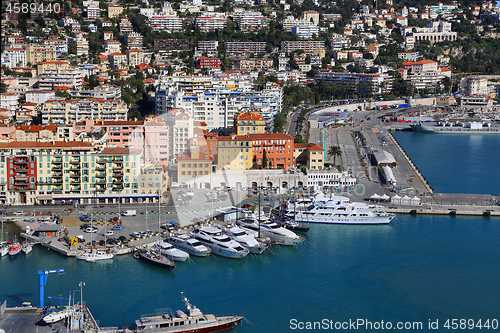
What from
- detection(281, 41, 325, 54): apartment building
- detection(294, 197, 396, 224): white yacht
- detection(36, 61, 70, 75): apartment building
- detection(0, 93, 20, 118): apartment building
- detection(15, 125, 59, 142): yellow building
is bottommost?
detection(294, 197, 396, 224): white yacht

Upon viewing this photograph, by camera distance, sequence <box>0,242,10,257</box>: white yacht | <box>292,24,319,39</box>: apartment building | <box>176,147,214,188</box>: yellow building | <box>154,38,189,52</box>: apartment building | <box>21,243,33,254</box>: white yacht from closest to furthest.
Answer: <box>0,242,10,257</box>: white yacht < <box>21,243,33,254</box>: white yacht < <box>176,147,214,188</box>: yellow building < <box>154,38,189,52</box>: apartment building < <box>292,24,319,39</box>: apartment building

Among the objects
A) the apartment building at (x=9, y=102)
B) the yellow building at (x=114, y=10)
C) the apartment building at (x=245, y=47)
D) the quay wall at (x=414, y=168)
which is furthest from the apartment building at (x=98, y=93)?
the yellow building at (x=114, y=10)

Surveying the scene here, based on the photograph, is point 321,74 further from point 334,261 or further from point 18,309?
point 18,309

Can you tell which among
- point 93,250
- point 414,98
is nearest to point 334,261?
point 93,250

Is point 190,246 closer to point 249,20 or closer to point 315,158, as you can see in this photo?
point 315,158

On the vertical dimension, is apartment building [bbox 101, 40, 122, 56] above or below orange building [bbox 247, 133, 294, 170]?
above

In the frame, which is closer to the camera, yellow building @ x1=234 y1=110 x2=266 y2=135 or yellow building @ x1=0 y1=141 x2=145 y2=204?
yellow building @ x1=0 y1=141 x2=145 y2=204

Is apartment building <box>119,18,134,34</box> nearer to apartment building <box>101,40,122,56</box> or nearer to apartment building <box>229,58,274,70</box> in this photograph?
apartment building <box>101,40,122,56</box>

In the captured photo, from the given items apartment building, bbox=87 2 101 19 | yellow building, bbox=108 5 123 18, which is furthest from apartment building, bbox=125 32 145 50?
yellow building, bbox=108 5 123 18
